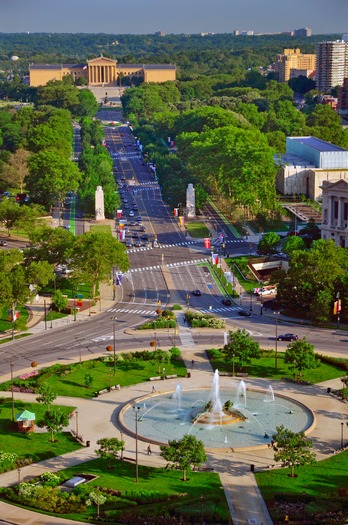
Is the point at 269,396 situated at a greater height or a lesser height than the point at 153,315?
lesser

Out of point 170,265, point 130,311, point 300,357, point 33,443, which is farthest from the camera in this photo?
point 170,265

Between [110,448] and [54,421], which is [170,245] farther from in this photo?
[110,448]

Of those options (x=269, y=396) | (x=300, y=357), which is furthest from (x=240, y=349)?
(x=269, y=396)

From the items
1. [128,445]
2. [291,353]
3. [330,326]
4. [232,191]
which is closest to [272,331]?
[330,326]

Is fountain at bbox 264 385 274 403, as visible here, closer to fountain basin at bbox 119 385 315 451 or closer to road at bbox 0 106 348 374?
fountain basin at bbox 119 385 315 451

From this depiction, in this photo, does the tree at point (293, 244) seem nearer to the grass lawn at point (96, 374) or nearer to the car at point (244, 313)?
the car at point (244, 313)

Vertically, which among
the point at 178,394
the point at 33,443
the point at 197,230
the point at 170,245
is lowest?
the point at 33,443
